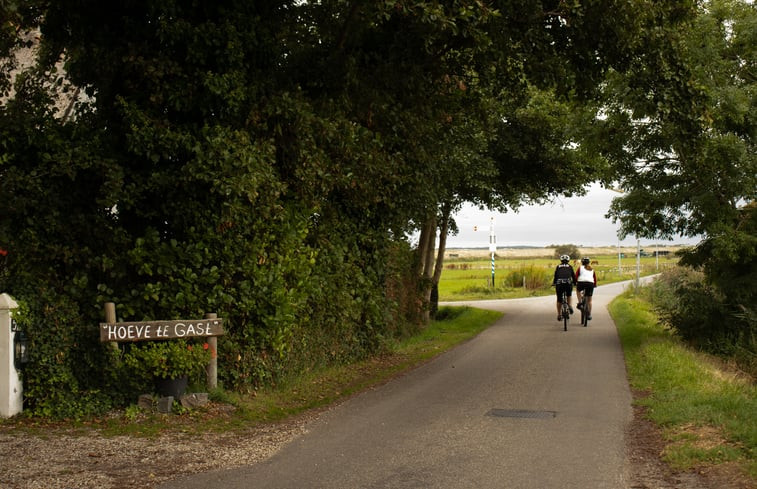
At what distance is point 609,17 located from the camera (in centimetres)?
1122

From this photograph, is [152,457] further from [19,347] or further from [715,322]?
[715,322]

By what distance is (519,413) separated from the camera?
9.63m

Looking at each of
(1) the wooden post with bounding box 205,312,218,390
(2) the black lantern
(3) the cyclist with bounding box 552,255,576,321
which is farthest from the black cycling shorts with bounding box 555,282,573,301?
(2) the black lantern

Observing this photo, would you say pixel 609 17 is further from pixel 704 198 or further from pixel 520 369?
pixel 704 198

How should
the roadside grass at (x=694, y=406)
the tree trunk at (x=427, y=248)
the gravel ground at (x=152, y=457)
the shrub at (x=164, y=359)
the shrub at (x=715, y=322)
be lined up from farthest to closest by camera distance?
the tree trunk at (x=427, y=248) < the shrub at (x=715, y=322) < the shrub at (x=164, y=359) < the roadside grass at (x=694, y=406) < the gravel ground at (x=152, y=457)

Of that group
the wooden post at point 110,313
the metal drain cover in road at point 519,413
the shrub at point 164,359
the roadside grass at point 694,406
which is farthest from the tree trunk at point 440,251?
the wooden post at point 110,313

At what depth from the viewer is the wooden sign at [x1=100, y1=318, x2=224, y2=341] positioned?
30.1ft

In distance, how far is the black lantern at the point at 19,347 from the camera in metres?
9.05

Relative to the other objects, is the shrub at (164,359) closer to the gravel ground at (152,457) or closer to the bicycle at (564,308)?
the gravel ground at (152,457)

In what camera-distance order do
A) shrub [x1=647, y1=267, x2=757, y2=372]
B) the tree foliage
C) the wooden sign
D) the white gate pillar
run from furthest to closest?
1. shrub [x1=647, y1=267, x2=757, y2=372]
2. the tree foliage
3. the wooden sign
4. the white gate pillar

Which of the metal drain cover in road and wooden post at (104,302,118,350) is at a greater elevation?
wooden post at (104,302,118,350)

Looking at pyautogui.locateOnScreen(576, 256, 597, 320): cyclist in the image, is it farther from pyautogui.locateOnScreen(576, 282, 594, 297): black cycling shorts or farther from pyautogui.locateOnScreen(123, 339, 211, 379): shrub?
pyautogui.locateOnScreen(123, 339, 211, 379): shrub

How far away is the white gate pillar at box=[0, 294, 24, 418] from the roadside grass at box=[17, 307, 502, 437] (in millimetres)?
202

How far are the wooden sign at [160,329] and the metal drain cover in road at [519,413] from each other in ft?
11.8
